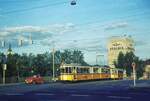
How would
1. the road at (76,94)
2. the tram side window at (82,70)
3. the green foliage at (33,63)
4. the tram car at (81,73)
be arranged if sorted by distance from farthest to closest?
the green foliage at (33,63)
the tram side window at (82,70)
the tram car at (81,73)
the road at (76,94)

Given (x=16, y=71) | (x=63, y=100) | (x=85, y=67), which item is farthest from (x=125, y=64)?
(x=63, y=100)

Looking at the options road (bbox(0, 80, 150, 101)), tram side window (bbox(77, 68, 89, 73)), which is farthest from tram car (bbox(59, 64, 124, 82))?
road (bbox(0, 80, 150, 101))

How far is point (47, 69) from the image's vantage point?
10931 cm

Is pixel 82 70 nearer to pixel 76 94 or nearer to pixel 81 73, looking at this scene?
pixel 81 73

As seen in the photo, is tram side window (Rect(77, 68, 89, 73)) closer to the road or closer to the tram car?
the tram car

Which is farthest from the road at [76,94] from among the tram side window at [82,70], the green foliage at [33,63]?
the green foliage at [33,63]

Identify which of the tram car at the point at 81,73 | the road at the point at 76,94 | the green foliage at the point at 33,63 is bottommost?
the road at the point at 76,94

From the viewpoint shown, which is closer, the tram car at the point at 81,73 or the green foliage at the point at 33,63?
the tram car at the point at 81,73

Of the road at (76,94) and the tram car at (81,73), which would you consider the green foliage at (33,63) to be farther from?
the road at (76,94)

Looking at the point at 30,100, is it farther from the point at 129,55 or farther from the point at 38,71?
the point at 129,55

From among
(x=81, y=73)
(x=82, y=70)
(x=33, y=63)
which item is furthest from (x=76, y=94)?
(x=33, y=63)

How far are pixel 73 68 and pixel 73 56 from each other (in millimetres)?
97189

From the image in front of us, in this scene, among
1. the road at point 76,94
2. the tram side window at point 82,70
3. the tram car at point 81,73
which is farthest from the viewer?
the tram side window at point 82,70

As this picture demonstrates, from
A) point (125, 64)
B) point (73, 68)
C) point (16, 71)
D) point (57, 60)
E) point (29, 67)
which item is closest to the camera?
point (73, 68)
